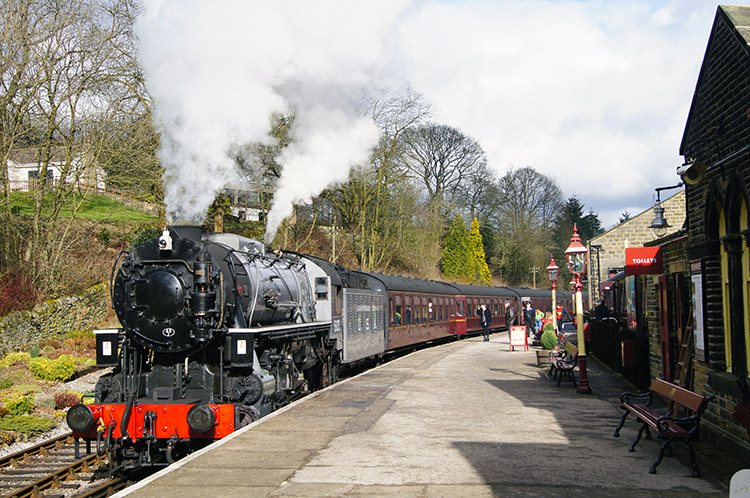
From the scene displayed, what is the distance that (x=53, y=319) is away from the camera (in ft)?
64.2

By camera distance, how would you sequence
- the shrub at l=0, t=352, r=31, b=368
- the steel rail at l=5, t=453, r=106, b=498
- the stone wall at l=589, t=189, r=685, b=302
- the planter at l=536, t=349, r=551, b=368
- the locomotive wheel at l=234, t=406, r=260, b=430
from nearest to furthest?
1. the steel rail at l=5, t=453, r=106, b=498
2. the locomotive wheel at l=234, t=406, r=260, b=430
3. the shrub at l=0, t=352, r=31, b=368
4. the planter at l=536, t=349, r=551, b=368
5. the stone wall at l=589, t=189, r=685, b=302

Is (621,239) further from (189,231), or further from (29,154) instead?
(189,231)

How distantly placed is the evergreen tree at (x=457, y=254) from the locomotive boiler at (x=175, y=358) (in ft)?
140

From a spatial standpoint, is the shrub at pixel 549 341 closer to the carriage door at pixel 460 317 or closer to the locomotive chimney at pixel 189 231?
the locomotive chimney at pixel 189 231

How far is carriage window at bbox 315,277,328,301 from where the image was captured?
1316 cm

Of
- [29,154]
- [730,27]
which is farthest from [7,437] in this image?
[29,154]

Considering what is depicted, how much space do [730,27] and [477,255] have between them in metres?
45.5

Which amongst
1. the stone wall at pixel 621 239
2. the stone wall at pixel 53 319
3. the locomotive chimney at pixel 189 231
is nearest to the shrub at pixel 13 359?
the stone wall at pixel 53 319

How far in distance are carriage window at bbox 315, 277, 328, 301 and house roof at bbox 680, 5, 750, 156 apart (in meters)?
6.62

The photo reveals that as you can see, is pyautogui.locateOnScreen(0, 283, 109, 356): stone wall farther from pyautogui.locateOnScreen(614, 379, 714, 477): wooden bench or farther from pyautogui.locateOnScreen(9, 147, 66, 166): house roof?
pyautogui.locateOnScreen(614, 379, 714, 477): wooden bench

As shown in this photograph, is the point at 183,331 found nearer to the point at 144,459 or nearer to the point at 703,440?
the point at 144,459

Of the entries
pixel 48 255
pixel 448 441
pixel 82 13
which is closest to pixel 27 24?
pixel 82 13

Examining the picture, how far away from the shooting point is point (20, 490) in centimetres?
767

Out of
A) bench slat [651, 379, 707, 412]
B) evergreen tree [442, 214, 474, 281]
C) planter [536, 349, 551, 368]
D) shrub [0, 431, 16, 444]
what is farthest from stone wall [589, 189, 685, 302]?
shrub [0, 431, 16, 444]
